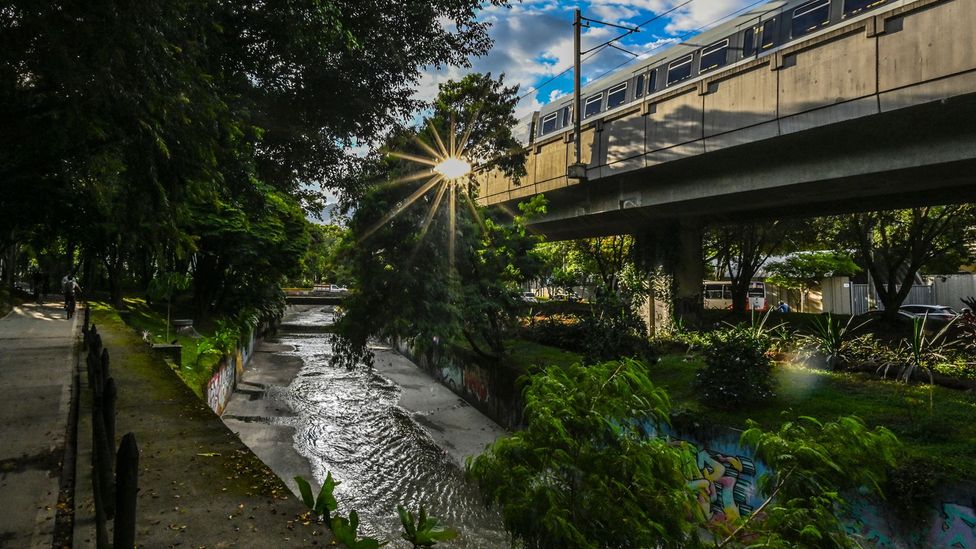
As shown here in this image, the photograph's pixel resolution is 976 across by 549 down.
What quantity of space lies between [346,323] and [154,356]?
4.62 m

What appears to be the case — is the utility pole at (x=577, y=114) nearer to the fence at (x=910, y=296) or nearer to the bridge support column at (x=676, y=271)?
the bridge support column at (x=676, y=271)

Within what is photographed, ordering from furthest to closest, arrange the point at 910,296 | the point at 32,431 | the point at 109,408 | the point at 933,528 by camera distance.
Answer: the point at 910,296 < the point at 933,528 < the point at 32,431 < the point at 109,408

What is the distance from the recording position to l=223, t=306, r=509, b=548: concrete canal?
9500 millimetres

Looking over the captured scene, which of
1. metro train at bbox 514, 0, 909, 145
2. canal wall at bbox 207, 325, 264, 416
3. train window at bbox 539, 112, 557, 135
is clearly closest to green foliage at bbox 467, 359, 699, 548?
canal wall at bbox 207, 325, 264, 416

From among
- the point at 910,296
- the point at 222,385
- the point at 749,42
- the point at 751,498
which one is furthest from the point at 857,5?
the point at 910,296

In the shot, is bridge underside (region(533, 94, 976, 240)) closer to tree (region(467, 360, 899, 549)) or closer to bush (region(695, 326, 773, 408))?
bush (region(695, 326, 773, 408))

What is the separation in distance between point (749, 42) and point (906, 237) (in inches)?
423

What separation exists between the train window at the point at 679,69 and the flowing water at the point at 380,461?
1350 cm

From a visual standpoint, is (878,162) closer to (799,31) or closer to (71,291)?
(799,31)

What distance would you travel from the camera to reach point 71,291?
59.4ft

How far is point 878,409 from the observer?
8570 millimetres

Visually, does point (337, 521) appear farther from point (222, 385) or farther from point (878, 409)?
point (222, 385)

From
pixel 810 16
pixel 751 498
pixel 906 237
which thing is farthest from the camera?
pixel 906 237

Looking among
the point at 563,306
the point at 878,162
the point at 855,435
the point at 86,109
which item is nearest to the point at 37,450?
the point at 86,109
